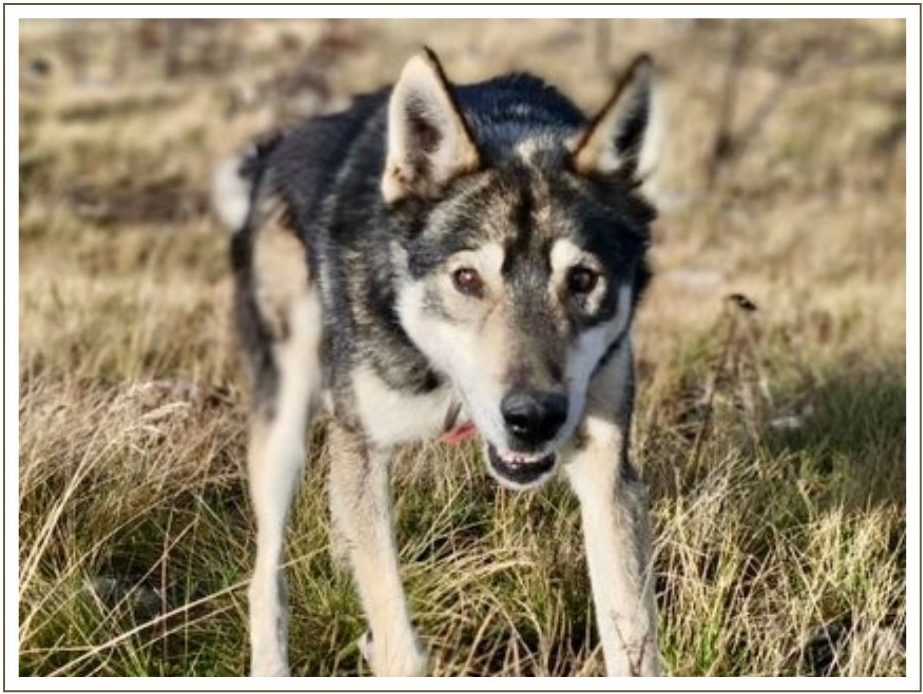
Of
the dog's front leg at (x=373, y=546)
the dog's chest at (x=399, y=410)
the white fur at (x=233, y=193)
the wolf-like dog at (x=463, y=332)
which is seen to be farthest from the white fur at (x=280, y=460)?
the white fur at (x=233, y=193)

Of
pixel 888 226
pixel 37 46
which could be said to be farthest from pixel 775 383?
pixel 37 46

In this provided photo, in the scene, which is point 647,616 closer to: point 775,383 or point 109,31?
point 775,383

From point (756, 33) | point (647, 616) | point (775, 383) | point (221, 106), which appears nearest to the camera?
point (647, 616)

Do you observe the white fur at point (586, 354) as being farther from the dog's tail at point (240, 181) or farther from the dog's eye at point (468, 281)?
the dog's tail at point (240, 181)

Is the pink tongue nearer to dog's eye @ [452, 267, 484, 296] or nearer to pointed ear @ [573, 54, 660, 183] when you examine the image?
dog's eye @ [452, 267, 484, 296]

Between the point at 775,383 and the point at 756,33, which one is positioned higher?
the point at 756,33

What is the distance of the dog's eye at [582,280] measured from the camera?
4195mm

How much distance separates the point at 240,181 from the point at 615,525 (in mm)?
2099

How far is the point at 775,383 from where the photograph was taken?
746cm

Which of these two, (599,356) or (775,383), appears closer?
(599,356)

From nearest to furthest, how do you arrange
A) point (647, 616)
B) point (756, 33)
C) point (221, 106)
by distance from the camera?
point (647, 616) → point (221, 106) → point (756, 33)

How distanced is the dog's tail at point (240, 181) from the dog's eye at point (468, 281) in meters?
1.42
